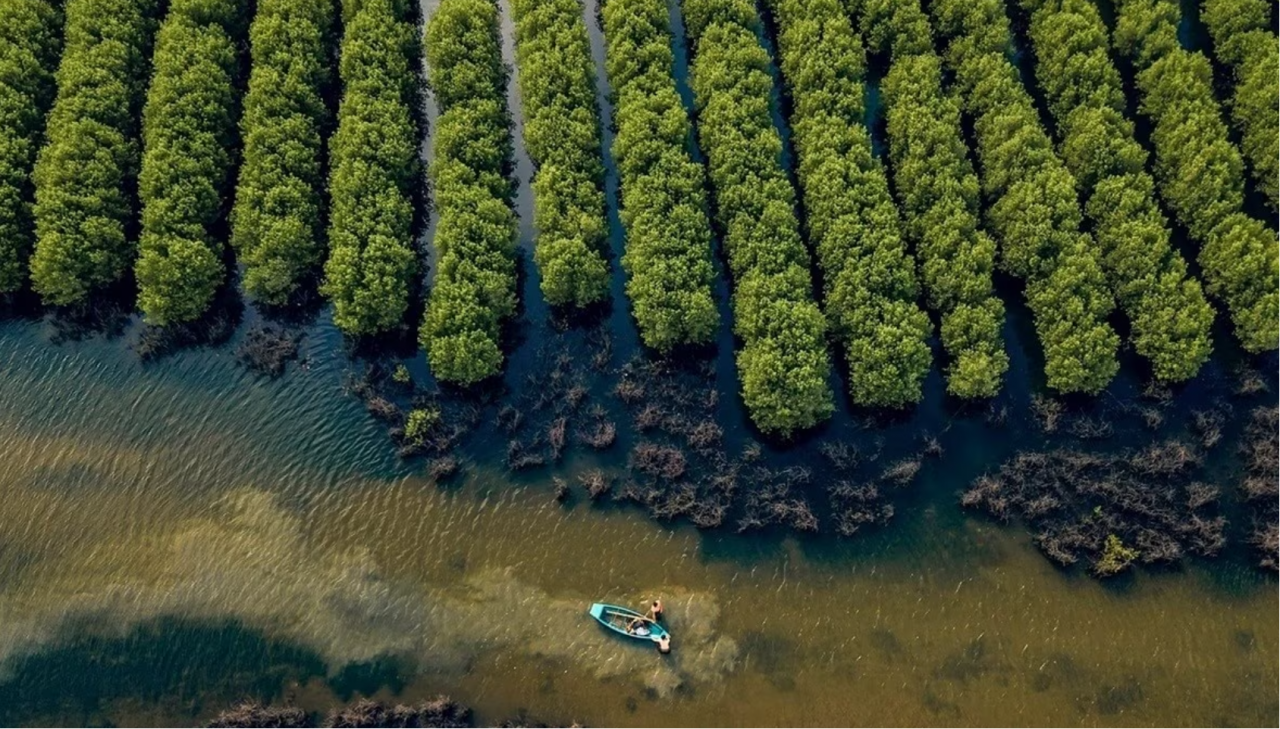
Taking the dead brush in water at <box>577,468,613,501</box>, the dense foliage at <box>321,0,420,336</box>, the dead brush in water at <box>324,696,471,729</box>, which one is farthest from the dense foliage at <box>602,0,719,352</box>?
the dead brush in water at <box>324,696,471,729</box>

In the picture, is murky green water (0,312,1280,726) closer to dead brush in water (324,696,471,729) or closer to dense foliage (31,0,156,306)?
dead brush in water (324,696,471,729)

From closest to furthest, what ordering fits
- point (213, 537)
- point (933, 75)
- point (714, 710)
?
point (714, 710) → point (213, 537) → point (933, 75)

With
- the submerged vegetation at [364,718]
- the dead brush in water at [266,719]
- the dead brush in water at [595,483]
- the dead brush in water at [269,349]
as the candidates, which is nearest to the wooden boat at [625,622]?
the dead brush in water at [595,483]

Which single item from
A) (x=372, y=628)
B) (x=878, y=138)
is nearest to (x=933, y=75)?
(x=878, y=138)

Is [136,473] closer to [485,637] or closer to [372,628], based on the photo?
[372,628]

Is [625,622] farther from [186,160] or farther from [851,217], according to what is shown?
[186,160]

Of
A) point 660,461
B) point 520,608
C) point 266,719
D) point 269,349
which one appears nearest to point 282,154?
point 269,349

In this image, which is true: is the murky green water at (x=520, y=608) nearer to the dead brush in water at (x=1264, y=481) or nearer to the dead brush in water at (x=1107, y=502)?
the dead brush in water at (x=1107, y=502)

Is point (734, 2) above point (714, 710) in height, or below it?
above
